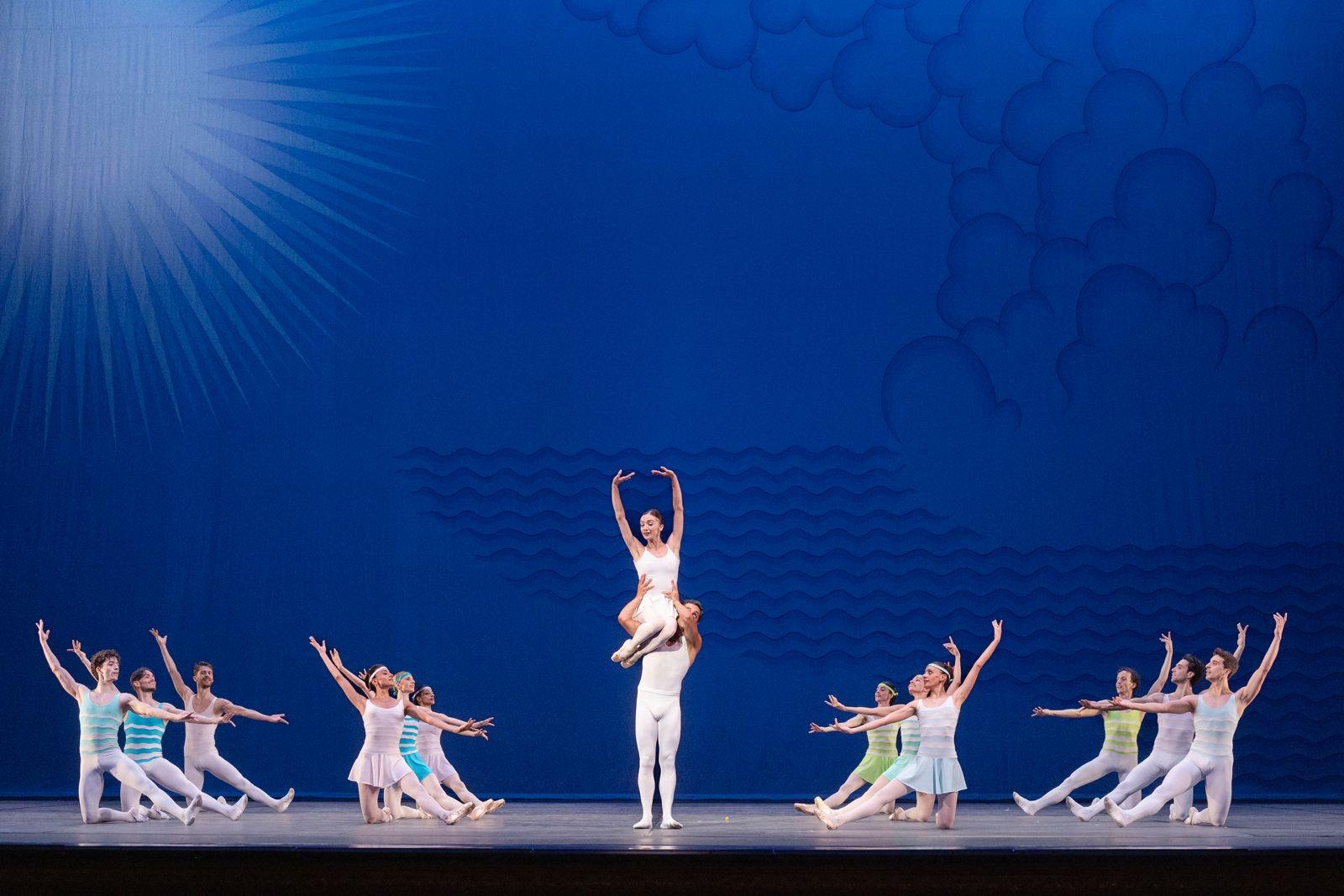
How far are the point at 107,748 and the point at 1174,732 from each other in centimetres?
589

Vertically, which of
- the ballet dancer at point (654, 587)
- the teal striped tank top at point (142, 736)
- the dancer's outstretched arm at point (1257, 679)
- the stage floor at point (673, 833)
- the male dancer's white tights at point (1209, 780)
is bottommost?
the stage floor at point (673, 833)

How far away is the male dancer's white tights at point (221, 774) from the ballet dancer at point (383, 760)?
39.3 inches

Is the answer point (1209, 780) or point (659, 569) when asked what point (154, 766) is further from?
point (1209, 780)

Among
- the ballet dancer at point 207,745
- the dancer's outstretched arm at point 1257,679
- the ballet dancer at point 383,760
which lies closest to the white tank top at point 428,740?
the ballet dancer at point 383,760

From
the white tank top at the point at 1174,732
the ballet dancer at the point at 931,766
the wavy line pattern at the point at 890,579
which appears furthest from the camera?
the wavy line pattern at the point at 890,579

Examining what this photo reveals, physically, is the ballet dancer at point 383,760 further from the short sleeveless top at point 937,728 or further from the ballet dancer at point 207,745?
the short sleeveless top at point 937,728

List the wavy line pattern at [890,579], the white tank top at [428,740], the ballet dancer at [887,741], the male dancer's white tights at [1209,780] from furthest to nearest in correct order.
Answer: the wavy line pattern at [890,579] → the white tank top at [428,740] → the ballet dancer at [887,741] → the male dancer's white tights at [1209,780]

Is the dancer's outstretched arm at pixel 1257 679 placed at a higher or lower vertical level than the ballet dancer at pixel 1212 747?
higher

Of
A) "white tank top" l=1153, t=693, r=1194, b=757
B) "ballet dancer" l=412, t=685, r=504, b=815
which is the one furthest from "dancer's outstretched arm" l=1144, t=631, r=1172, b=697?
"ballet dancer" l=412, t=685, r=504, b=815

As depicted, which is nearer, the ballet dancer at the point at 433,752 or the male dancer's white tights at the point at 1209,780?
the male dancer's white tights at the point at 1209,780

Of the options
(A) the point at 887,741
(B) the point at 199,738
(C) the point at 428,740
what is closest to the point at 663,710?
(A) the point at 887,741

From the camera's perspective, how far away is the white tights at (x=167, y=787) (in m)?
7.59

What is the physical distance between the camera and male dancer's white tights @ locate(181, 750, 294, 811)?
820 centimetres

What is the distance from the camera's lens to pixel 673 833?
664 centimetres
